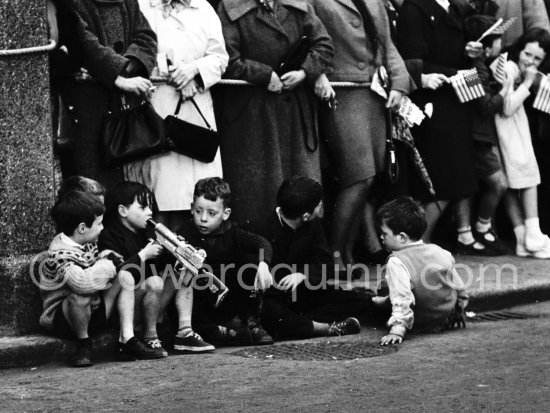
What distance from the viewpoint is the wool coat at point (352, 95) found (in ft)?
35.5

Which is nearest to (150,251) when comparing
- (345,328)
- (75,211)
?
(75,211)

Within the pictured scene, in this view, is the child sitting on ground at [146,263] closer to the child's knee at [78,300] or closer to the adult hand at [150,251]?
the adult hand at [150,251]

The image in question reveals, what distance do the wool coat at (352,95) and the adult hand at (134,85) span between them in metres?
1.86

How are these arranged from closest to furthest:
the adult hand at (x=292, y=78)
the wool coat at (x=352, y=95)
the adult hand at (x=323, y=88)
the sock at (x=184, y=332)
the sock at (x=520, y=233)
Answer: the sock at (x=184, y=332), the adult hand at (x=292, y=78), the adult hand at (x=323, y=88), the wool coat at (x=352, y=95), the sock at (x=520, y=233)

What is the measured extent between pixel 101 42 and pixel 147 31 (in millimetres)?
303

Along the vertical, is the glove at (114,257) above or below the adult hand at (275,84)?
below

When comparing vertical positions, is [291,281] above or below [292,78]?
below

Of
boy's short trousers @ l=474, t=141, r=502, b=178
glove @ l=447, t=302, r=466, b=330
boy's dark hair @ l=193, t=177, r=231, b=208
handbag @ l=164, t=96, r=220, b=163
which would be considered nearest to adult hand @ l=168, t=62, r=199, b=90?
handbag @ l=164, t=96, r=220, b=163

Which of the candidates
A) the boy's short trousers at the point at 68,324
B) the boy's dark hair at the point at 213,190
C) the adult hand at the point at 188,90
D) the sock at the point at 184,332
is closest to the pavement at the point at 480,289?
the boy's short trousers at the point at 68,324

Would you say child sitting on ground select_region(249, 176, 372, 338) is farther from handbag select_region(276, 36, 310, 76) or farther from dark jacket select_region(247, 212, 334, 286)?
handbag select_region(276, 36, 310, 76)

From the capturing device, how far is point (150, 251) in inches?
346

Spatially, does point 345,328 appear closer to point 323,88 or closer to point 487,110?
point 323,88

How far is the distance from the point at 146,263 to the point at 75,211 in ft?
1.79

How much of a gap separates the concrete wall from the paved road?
50 cm
